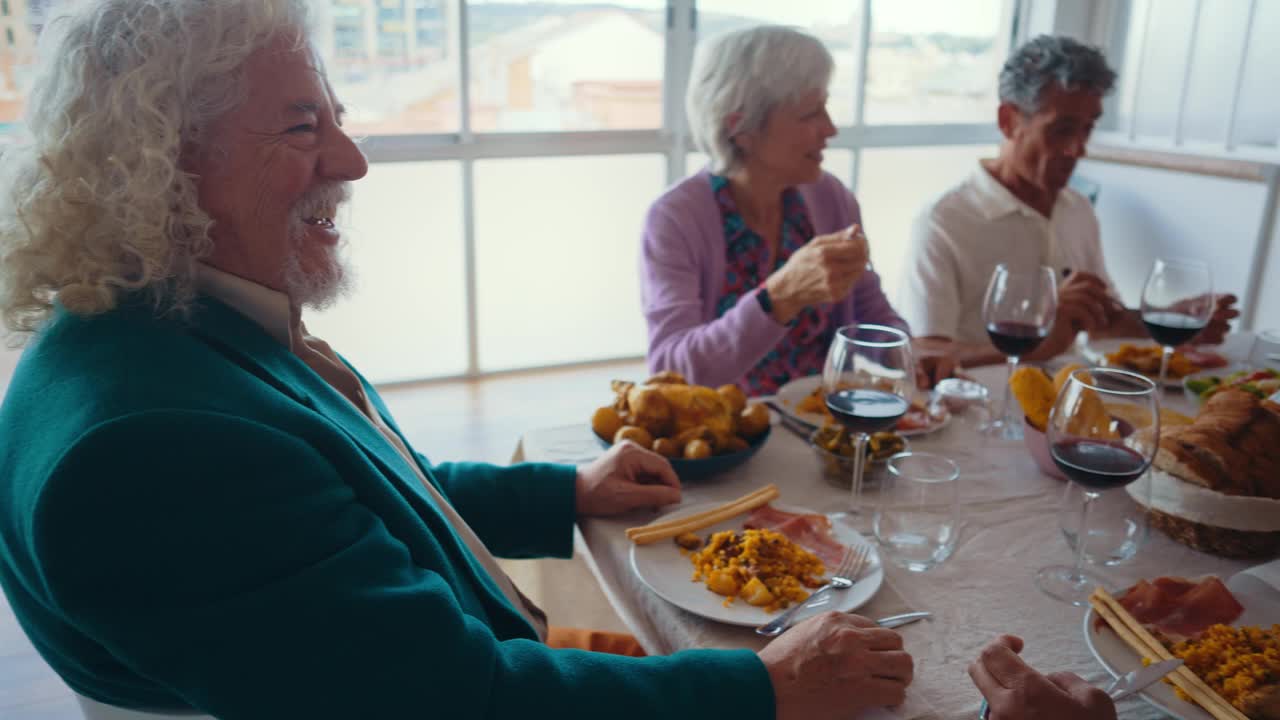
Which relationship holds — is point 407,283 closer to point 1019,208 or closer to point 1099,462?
point 1019,208

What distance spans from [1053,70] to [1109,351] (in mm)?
903

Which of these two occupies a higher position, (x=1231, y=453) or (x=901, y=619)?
(x=1231, y=453)

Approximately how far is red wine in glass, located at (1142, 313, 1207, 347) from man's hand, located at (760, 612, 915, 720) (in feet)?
3.46

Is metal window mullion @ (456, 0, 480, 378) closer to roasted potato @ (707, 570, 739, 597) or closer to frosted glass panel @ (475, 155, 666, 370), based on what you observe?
frosted glass panel @ (475, 155, 666, 370)

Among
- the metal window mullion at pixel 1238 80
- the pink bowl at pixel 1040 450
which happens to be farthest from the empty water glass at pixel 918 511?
the metal window mullion at pixel 1238 80

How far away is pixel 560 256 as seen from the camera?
445cm

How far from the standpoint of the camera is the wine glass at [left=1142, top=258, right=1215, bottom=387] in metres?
1.59

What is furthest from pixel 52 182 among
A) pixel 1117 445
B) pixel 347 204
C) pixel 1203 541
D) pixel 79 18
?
pixel 1203 541

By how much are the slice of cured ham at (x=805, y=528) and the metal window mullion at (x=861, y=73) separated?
12.2 ft

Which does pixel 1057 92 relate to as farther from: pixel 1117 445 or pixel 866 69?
pixel 866 69

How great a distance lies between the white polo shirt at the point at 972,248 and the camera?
2.34m

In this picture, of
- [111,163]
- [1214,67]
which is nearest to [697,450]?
[111,163]

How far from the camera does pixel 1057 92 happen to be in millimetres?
2326

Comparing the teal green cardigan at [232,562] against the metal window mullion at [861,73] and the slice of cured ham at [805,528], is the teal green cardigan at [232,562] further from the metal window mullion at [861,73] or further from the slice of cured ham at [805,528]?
the metal window mullion at [861,73]
